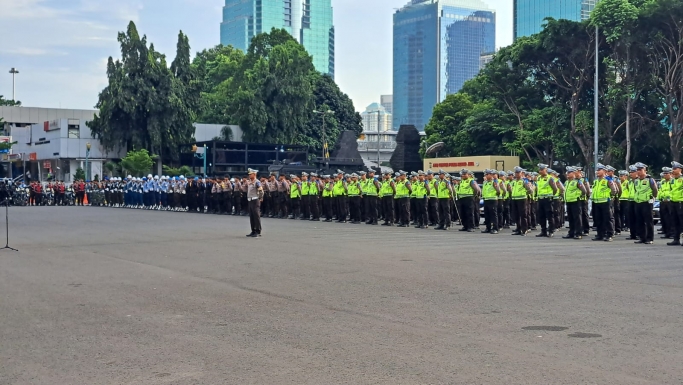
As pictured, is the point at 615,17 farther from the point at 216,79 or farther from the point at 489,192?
the point at 216,79

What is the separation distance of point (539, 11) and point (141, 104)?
103 meters

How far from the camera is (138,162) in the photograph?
64125 millimetres

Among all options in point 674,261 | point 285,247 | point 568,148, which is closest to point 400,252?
point 285,247

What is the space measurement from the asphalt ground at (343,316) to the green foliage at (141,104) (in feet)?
169

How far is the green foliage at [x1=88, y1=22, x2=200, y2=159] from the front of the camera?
67.8 metres

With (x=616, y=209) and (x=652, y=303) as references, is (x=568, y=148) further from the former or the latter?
(x=652, y=303)

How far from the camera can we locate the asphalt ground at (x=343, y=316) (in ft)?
22.3

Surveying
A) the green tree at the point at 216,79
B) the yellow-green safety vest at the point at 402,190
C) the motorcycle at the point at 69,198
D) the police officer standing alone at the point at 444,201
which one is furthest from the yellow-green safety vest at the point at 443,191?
the green tree at the point at 216,79

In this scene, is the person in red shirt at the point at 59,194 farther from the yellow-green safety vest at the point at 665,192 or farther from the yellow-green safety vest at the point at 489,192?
the yellow-green safety vest at the point at 665,192

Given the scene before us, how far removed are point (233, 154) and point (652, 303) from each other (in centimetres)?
5337

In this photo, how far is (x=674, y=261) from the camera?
1520 centimetres

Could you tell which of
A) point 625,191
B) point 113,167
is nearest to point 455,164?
point 625,191

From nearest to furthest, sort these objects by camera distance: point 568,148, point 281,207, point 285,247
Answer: point 285,247 < point 281,207 < point 568,148

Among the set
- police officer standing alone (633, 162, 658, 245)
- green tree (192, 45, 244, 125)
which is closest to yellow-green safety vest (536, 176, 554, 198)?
police officer standing alone (633, 162, 658, 245)
